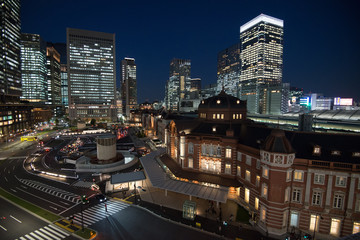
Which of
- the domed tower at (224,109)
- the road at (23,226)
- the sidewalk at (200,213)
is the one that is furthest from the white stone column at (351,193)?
the road at (23,226)

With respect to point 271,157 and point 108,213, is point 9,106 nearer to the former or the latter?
point 108,213

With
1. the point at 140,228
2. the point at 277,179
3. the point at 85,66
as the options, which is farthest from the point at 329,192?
the point at 85,66

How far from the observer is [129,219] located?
34.1 meters

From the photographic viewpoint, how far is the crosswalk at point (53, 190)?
42562 millimetres

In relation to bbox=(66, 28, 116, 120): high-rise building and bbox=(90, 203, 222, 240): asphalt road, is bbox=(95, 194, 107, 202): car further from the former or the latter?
bbox=(66, 28, 116, 120): high-rise building

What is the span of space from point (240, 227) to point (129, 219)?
20846mm

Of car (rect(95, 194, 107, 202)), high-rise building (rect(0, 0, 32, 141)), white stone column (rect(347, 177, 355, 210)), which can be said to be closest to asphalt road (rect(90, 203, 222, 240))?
car (rect(95, 194, 107, 202))

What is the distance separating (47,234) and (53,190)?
1901 centimetres

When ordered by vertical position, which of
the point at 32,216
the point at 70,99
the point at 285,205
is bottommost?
the point at 32,216

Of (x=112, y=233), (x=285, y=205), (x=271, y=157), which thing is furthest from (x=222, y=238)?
(x=112, y=233)

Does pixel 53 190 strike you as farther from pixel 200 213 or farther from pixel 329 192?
pixel 329 192

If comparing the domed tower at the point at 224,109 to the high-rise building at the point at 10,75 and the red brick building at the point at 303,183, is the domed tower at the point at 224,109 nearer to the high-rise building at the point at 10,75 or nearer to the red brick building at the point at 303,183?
the red brick building at the point at 303,183

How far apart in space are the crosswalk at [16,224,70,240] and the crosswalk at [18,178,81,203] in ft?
31.5

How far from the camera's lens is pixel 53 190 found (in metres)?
46.4
